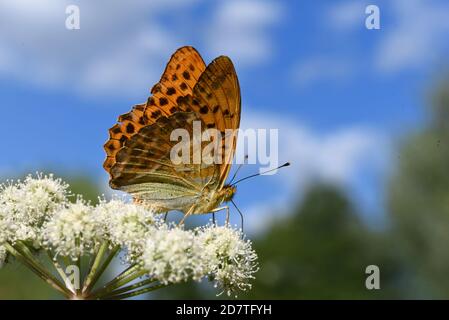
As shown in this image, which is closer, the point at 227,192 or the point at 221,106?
the point at 221,106

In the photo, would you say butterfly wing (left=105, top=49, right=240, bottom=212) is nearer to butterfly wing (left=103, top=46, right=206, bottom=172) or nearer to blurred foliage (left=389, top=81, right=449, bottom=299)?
butterfly wing (left=103, top=46, right=206, bottom=172)

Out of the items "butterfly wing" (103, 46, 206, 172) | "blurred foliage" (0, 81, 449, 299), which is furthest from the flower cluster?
"blurred foliage" (0, 81, 449, 299)

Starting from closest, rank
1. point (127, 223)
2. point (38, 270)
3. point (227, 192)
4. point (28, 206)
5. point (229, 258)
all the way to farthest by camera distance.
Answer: point (38, 270)
point (127, 223)
point (28, 206)
point (229, 258)
point (227, 192)

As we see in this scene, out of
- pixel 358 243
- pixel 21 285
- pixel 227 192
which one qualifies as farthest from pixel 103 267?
pixel 358 243

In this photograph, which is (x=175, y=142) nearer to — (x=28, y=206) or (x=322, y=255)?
(x=28, y=206)

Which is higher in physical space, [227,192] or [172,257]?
[227,192]
